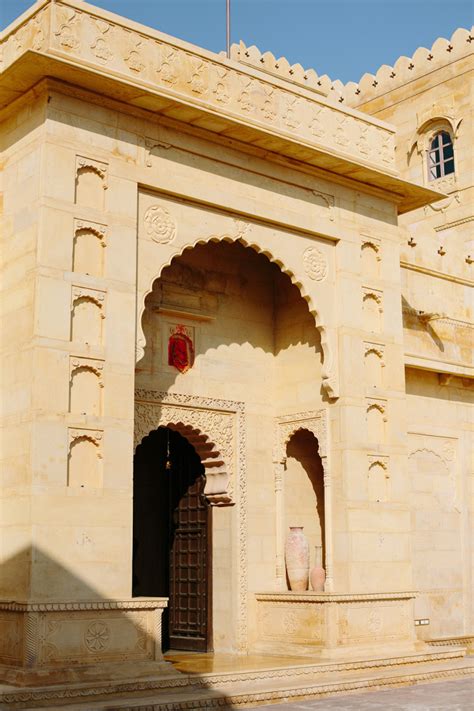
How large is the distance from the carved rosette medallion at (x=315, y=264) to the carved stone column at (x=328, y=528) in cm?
206

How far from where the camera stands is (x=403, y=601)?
10.9 meters

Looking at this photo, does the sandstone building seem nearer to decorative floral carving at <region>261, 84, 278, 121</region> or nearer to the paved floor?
decorative floral carving at <region>261, 84, 278, 121</region>

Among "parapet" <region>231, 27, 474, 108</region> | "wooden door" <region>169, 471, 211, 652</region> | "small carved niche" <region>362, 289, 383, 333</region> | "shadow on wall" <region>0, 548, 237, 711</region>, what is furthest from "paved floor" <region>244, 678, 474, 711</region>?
"parapet" <region>231, 27, 474, 108</region>

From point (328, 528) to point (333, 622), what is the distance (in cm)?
106

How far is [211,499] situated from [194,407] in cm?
113

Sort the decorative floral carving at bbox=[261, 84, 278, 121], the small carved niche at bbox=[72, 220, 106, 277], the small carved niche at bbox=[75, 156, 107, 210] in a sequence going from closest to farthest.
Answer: the small carved niche at bbox=[72, 220, 106, 277]
the small carved niche at bbox=[75, 156, 107, 210]
the decorative floral carving at bbox=[261, 84, 278, 121]

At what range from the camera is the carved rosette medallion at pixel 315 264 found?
11.0 m

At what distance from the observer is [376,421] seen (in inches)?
445

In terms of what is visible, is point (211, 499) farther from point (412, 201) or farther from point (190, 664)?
point (412, 201)

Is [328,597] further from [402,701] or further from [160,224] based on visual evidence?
[160,224]

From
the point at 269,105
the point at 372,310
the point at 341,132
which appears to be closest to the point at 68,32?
the point at 269,105

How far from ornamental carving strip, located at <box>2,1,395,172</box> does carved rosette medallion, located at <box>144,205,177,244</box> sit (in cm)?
110

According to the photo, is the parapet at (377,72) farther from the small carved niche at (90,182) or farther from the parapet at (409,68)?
the small carved niche at (90,182)

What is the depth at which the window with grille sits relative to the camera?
54.5 feet
